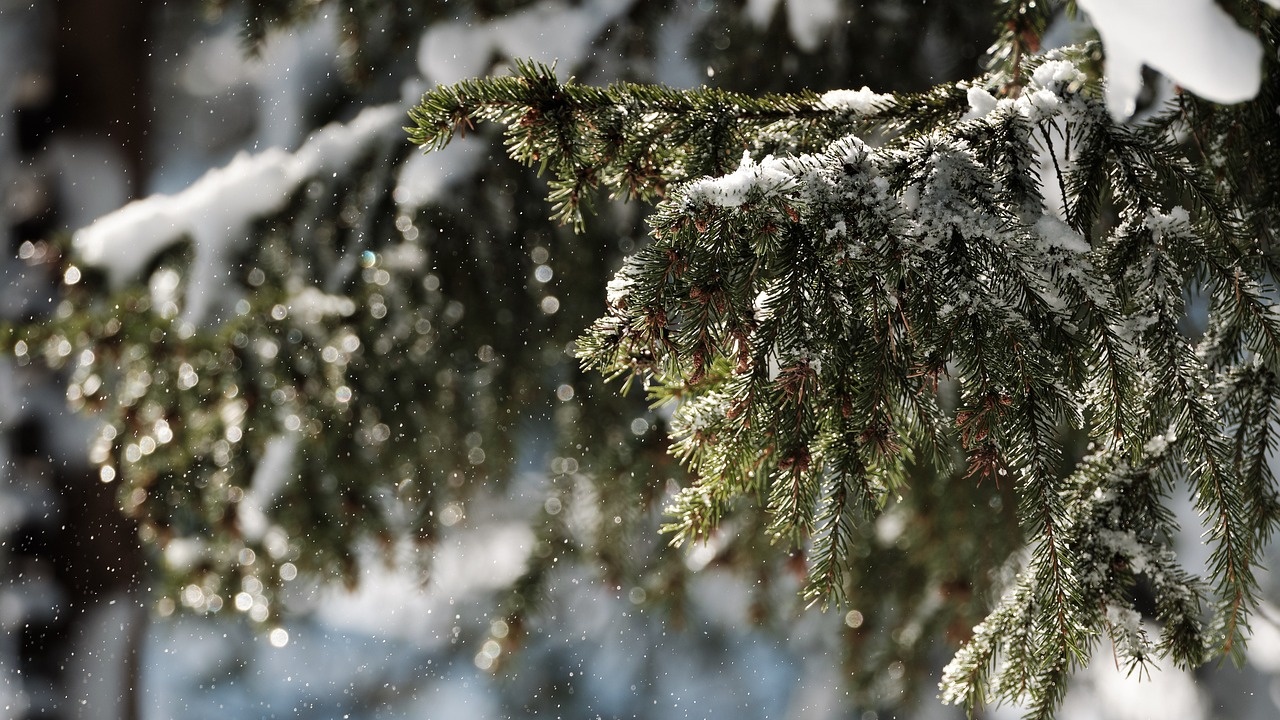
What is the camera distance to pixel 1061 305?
0.66 meters

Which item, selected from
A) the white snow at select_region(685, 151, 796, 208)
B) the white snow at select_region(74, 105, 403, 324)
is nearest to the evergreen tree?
the white snow at select_region(685, 151, 796, 208)

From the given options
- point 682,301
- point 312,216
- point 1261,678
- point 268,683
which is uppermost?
point 268,683

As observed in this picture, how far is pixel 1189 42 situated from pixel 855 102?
0.27 meters

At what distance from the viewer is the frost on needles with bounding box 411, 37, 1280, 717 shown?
627 mm

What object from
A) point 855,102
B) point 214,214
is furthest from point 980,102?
point 214,214

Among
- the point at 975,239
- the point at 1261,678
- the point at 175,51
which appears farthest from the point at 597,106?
the point at 175,51

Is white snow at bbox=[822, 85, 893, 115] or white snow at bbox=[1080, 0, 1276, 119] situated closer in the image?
white snow at bbox=[1080, 0, 1276, 119]

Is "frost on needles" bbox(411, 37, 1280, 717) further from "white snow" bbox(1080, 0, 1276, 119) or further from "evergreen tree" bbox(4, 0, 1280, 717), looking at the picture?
"white snow" bbox(1080, 0, 1276, 119)

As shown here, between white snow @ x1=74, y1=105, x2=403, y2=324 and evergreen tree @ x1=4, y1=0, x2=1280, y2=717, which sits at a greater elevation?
white snow @ x1=74, y1=105, x2=403, y2=324

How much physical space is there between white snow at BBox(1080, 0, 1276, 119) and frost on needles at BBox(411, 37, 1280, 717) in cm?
12

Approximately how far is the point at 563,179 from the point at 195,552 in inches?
81.0

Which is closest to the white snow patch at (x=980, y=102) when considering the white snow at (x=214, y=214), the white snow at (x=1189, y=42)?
the white snow at (x=1189, y=42)

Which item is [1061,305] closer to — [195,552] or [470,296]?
[470,296]

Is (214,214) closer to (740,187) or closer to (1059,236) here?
(740,187)
